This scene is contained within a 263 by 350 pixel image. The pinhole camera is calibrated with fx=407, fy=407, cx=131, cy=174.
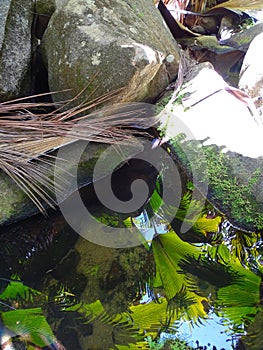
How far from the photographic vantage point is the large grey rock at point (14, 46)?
6.38 ft

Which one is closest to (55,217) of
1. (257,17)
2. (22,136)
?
(22,136)

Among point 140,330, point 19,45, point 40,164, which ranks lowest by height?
point 140,330

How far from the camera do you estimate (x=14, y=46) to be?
200 centimetres

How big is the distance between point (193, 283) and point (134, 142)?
2.63ft

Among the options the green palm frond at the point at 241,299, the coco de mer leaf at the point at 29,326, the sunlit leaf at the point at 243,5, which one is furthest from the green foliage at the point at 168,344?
the sunlit leaf at the point at 243,5

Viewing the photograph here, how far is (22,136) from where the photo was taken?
1900 mm

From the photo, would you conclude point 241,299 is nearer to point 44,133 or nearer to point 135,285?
point 135,285

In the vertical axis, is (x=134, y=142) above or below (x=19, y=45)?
below

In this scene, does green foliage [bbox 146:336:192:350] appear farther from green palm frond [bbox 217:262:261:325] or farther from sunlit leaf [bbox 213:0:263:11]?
sunlit leaf [bbox 213:0:263:11]

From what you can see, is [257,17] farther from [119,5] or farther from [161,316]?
[161,316]

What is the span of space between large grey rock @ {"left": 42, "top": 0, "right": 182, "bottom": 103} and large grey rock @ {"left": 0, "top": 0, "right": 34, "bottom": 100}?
4.4 inches

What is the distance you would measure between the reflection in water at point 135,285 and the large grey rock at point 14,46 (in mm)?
667

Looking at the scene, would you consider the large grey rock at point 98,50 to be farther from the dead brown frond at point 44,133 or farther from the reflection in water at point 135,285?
the reflection in water at point 135,285

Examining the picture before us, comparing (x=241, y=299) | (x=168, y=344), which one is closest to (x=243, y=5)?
(x=241, y=299)
